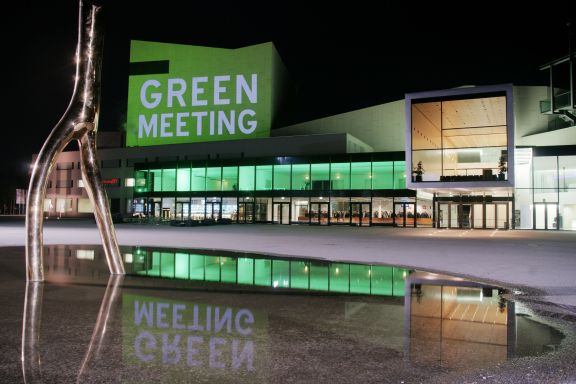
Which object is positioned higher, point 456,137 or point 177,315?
point 456,137

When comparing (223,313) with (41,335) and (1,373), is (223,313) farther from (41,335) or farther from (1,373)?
(1,373)

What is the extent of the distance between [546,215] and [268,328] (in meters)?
36.5

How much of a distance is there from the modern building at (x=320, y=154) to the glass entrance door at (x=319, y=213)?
133 mm

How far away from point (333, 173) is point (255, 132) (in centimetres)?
1528

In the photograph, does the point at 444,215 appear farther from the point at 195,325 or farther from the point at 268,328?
the point at 195,325

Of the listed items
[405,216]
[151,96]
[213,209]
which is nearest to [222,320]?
[405,216]

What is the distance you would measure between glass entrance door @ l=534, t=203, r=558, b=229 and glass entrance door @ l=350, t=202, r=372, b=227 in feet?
43.6

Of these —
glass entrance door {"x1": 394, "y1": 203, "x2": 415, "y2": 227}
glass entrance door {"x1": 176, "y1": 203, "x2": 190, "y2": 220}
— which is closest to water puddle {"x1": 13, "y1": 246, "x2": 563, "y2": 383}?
glass entrance door {"x1": 394, "y1": 203, "x2": 415, "y2": 227}

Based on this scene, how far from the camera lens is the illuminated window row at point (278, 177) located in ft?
136

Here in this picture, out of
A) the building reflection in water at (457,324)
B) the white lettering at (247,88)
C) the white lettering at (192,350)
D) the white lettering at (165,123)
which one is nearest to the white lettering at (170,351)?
the white lettering at (192,350)

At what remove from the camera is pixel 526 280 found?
978cm

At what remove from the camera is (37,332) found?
17.9 ft

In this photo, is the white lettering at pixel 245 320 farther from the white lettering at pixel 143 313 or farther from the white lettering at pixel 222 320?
the white lettering at pixel 143 313

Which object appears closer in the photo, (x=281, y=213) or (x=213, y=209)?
(x=281, y=213)
